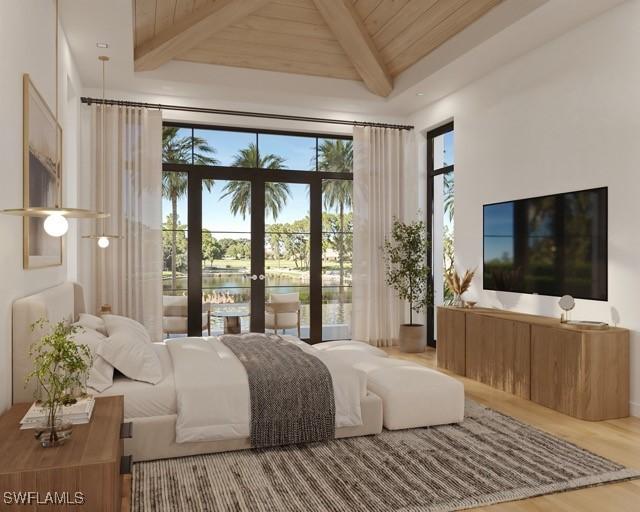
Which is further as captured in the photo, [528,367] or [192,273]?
[192,273]

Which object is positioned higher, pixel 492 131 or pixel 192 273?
pixel 492 131

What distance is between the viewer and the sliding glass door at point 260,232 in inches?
263

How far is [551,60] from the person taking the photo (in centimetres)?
484

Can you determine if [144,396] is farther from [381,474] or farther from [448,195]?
[448,195]

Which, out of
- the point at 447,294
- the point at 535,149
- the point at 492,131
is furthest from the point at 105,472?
the point at 447,294

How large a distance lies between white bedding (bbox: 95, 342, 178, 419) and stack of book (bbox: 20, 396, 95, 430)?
60 centimetres

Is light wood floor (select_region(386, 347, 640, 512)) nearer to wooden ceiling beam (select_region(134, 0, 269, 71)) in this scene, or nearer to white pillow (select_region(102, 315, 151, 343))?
white pillow (select_region(102, 315, 151, 343))

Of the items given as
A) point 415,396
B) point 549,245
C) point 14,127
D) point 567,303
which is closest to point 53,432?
point 14,127

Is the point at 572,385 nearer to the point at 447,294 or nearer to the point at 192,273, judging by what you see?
the point at 447,294

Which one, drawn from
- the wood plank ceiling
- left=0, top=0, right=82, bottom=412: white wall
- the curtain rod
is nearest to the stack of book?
left=0, top=0, right=82, bottom=412: white wall

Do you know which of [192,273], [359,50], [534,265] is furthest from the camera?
[192,273]

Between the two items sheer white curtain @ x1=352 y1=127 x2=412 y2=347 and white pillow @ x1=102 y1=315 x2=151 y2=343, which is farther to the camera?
sheer white curtain @ x1=352 y1=127 x2=412 y2=347

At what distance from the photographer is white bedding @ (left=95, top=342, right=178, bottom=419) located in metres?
3.23

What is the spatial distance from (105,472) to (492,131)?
16.3 feet
